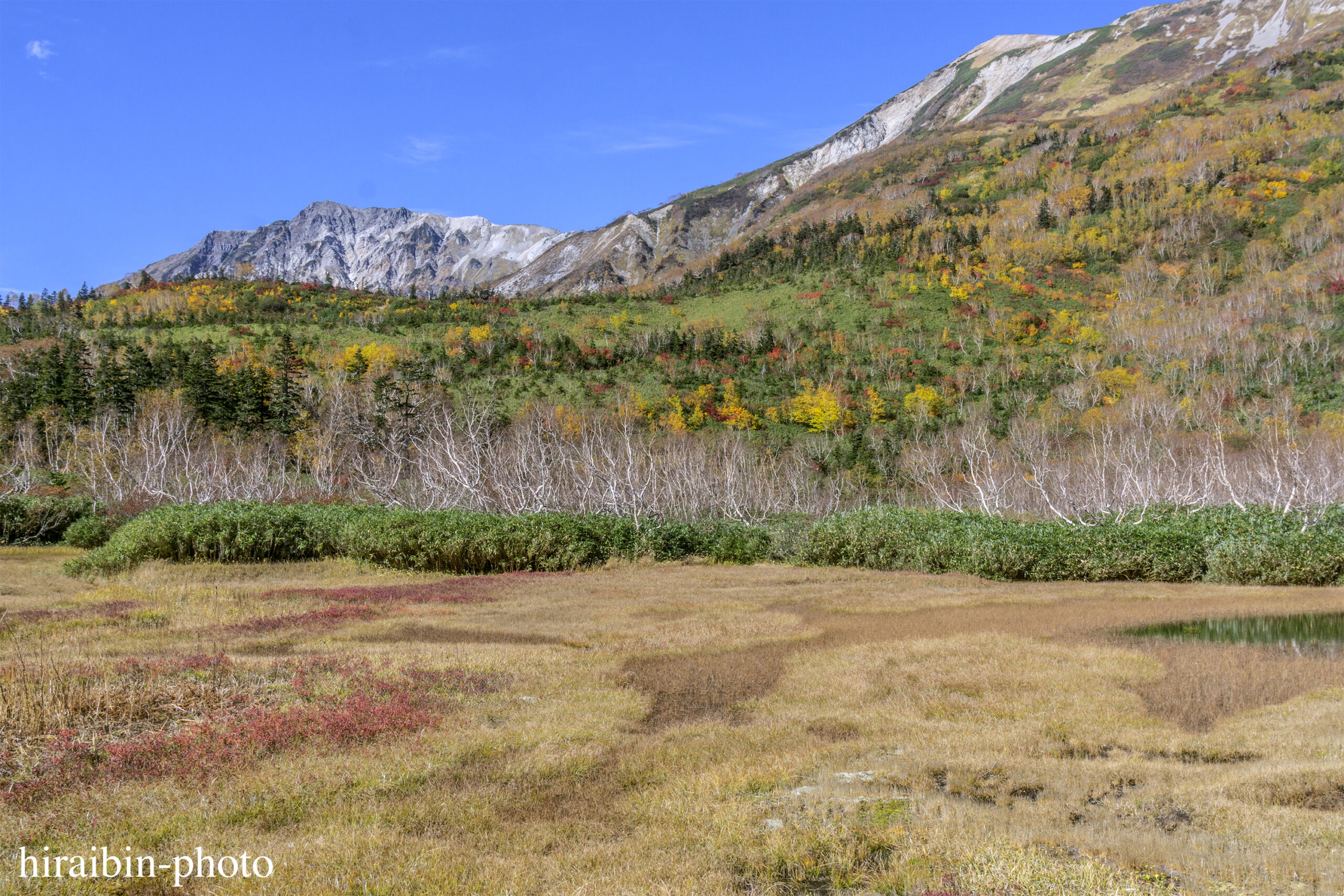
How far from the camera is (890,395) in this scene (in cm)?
7856

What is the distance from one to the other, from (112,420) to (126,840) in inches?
2619

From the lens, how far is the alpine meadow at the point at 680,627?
5469mm

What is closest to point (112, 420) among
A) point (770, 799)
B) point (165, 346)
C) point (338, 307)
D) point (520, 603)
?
point (165, 346)

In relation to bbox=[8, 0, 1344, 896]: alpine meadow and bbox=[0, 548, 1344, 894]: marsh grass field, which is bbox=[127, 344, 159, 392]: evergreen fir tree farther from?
bbox=[0, 548, 1344, 894]: marsh grass field

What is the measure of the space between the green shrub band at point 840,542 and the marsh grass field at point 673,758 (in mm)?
9605

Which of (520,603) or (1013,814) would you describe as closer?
(1013,814)

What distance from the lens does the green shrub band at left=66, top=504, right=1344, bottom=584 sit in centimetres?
2253

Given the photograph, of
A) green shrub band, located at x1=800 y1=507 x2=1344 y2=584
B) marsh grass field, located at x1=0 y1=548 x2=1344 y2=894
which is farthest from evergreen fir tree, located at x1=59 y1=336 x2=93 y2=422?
green shrub band, located at x1=800 y1=507 x2=1344 y2=584

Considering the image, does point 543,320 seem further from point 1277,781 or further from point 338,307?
point 1277,781

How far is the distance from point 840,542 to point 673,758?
21.9 m

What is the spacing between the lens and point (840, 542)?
2845 cm

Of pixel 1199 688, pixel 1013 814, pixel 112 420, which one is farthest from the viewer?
pixel 112 420

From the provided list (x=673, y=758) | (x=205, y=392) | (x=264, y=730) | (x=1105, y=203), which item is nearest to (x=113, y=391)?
(x=205, y=392)

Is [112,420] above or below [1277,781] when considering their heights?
above
